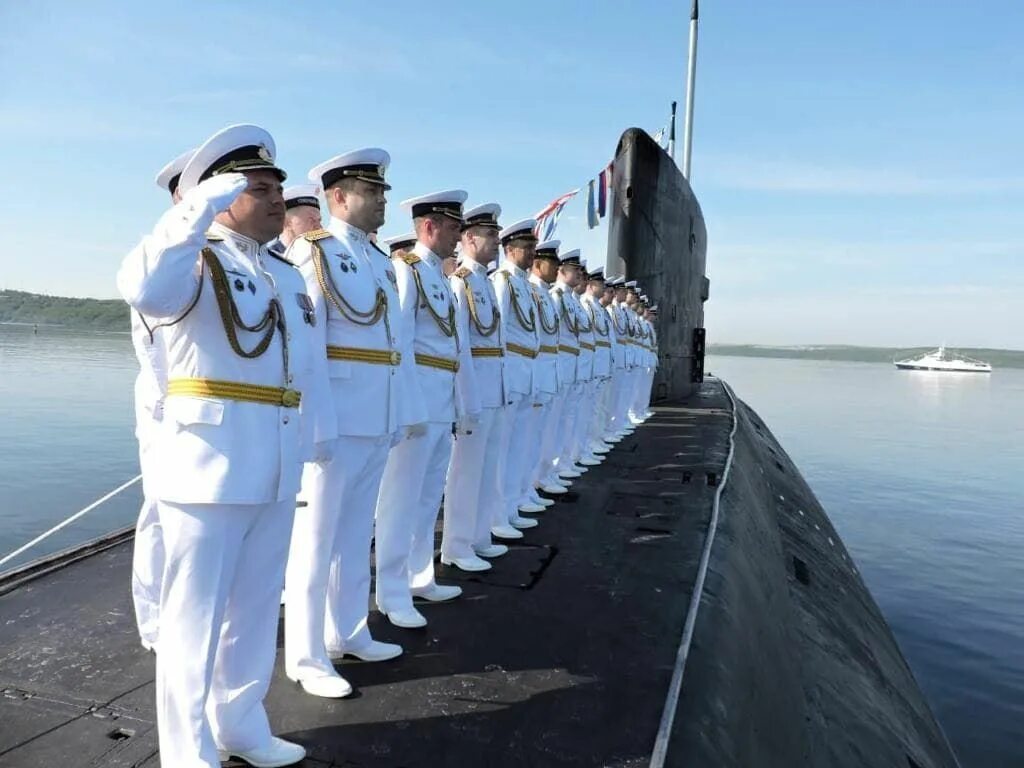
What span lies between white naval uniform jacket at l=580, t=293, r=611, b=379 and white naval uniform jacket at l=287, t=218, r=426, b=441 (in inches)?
225

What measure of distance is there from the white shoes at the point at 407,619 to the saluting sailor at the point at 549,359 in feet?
9.47

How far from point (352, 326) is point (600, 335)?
6.38 m

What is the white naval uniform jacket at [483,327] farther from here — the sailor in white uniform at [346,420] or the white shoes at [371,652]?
the white shoes at [371,652]

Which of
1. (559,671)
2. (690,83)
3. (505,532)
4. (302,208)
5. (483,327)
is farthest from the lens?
(690,83)

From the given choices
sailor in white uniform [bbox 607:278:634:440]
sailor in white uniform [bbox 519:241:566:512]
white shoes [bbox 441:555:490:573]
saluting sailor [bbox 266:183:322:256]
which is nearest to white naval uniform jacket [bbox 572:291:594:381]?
sailor in white uniform [bbox 519:241:566:512]

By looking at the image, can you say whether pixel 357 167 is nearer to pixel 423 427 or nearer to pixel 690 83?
pixel 423 427

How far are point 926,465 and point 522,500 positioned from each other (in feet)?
78.2

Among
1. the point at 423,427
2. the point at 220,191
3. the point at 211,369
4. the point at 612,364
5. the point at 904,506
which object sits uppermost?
the point at 220,191

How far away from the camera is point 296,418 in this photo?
2.90 metres

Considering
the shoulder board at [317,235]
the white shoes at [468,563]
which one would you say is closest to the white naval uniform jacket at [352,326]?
the shoulder board at [317,235]

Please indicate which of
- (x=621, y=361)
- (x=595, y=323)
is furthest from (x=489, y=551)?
(x=621, y=361)

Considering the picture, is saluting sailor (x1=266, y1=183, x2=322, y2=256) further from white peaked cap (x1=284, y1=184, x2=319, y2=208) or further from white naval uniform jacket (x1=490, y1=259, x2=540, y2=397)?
white naval uniform jacket (x1=490, y1=259, x2=540, y2=397)

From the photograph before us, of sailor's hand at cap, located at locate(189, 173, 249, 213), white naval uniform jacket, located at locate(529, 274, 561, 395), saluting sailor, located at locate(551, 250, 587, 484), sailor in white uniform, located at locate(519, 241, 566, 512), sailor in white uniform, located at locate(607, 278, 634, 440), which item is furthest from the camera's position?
sailor in white uniform, located at locate(607, 278, 634, 440)

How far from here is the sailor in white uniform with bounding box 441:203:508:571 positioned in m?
5.32
